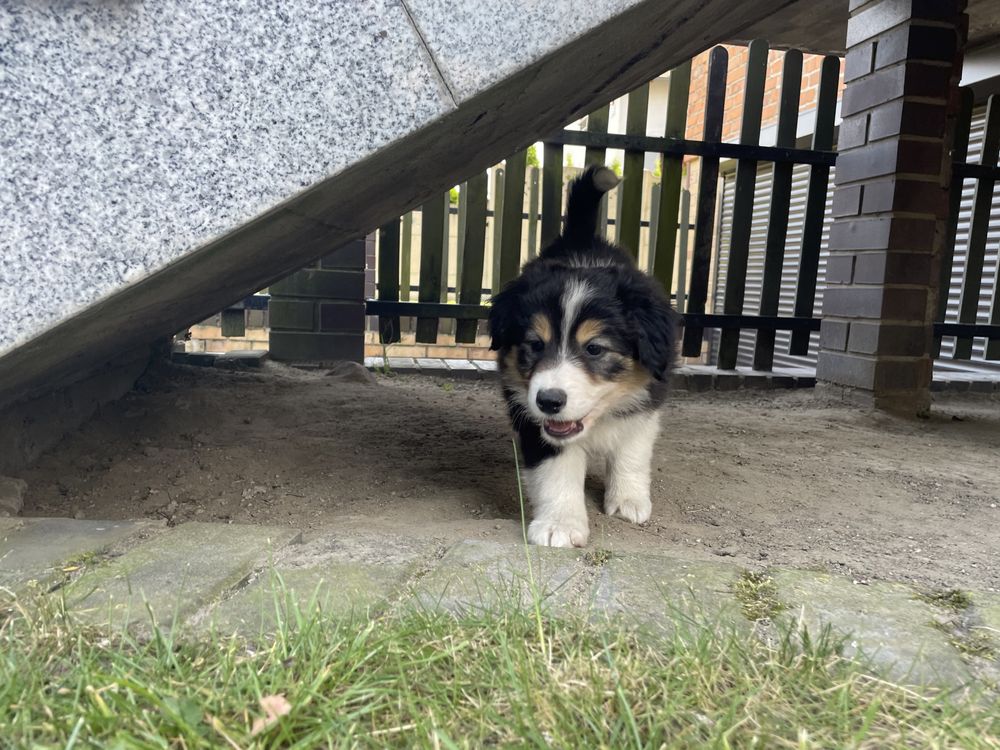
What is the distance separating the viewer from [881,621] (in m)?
1.35

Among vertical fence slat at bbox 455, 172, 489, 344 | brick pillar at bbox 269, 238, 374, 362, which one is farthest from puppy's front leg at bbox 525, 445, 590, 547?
brick pillar at bbox 269, 238, 374, 362

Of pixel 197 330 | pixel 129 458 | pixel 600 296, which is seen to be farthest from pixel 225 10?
pixel 197 330

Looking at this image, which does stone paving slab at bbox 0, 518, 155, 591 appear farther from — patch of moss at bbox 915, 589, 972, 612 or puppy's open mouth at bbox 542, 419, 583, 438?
patch of moss at bbox 915, 589, 972, 612

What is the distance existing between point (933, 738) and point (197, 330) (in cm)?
769

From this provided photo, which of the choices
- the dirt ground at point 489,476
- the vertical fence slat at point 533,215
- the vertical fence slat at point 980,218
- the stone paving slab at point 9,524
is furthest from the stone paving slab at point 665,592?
the vertical fence slat at point 980,218

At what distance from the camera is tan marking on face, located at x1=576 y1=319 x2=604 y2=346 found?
2404mm

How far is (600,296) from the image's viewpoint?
2.46 meters

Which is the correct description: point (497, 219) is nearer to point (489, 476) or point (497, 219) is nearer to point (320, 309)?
point (320, 309)

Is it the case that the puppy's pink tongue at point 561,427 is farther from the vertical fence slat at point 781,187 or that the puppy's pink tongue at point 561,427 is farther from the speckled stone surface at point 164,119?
the vertical fence slat at point 781,187

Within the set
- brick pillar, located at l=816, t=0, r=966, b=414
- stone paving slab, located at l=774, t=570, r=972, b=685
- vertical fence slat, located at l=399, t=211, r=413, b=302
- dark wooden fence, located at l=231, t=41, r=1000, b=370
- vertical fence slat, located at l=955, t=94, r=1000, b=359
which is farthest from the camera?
vertical fence slat, located at l=399, t=211, r=413, b=302

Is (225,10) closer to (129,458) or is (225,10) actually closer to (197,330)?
(129,458)

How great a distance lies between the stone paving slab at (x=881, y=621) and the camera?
1.18m

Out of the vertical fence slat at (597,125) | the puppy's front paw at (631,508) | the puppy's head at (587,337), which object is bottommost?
the puppy's front paw at (631,508)

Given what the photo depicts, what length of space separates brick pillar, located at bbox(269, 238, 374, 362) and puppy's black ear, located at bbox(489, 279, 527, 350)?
9.40 feet
